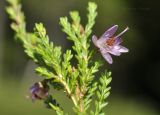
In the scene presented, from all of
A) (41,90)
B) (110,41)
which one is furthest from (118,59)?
(110,41)

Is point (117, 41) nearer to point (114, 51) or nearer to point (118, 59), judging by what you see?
point (114, 51)

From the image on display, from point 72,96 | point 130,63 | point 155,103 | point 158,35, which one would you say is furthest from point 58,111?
point 130,63

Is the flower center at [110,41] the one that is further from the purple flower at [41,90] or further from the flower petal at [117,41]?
the purple flower at [41,90]

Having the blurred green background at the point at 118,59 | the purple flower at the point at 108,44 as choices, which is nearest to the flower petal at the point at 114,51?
the purple flower at the point at 108,44

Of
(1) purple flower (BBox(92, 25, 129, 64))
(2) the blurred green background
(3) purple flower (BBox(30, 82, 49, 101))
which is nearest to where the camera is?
(1) purple flower (BBox(92, 25, 129, 64))

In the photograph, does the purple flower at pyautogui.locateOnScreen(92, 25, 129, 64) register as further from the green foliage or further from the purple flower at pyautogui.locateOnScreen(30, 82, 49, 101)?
the purple flower at pyautogui.locateOnScreen(30, 82, 49, 101)

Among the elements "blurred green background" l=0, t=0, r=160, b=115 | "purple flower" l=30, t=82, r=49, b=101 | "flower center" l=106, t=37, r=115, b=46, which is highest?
"blurred green background" l=0, t=0, r=160, b=115

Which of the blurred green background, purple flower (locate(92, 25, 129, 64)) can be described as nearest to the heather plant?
purple flower (locate(92, 25, 129, 64))

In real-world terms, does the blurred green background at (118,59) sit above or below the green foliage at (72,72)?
above
